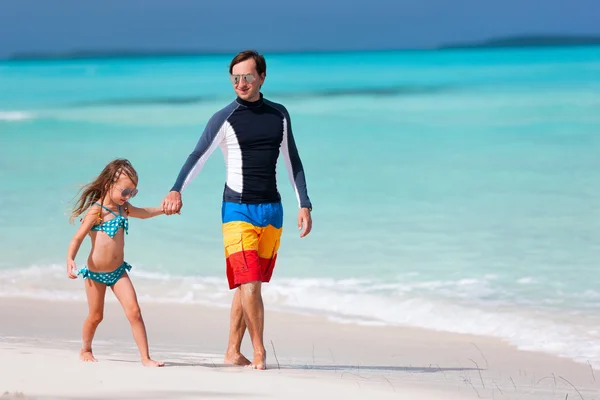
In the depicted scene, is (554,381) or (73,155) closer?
(554,381)

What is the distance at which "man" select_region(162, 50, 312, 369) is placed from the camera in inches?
207

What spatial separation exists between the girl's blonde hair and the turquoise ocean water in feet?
9.54

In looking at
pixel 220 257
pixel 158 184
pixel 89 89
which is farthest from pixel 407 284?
pixel 89 89

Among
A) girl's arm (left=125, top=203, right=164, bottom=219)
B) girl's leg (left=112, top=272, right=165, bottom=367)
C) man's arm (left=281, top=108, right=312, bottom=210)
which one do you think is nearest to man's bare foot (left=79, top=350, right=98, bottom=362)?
girl's leg (left=112, top=272, right=165, bottom=367)

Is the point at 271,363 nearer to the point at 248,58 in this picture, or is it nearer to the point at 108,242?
the point at 108,242

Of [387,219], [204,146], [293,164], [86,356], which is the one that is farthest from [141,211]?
[387,219]

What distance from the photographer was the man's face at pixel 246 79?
5.27m

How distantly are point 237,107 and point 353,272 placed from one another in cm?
394

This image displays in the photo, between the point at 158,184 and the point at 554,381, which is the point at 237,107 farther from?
the point at 158,184

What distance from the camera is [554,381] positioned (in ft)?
19.2

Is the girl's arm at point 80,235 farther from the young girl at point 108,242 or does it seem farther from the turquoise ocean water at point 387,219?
the turquoise ocean water at point 387,219

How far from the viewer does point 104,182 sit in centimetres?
504

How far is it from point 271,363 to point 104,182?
1.50m

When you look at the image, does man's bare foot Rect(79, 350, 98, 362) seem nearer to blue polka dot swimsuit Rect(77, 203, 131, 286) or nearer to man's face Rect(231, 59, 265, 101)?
blue polka dot swimsuit Rect(77, 203, 131, 286)
